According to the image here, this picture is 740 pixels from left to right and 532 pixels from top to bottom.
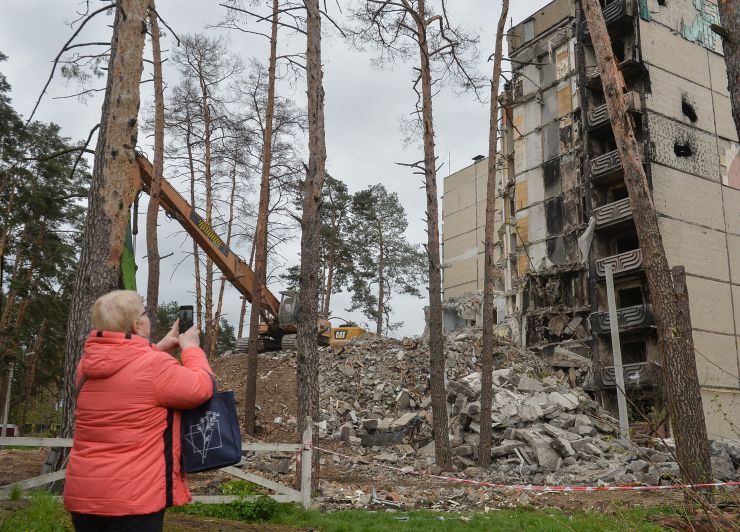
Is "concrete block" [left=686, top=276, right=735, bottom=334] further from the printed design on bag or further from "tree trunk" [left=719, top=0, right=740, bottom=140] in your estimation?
the printed design on bag

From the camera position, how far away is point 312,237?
10766 millimetres

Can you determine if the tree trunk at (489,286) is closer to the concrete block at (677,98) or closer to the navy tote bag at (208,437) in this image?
the navy tote bag at (208,437)

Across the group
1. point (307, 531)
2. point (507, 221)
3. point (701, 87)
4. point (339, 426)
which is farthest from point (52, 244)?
point (701, 87)

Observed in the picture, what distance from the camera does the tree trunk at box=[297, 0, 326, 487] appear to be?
10180 millimetres

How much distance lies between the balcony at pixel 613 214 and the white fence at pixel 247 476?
22.6 m

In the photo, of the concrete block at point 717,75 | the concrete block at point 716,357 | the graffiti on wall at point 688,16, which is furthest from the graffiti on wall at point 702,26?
the concrete block at point 716,357

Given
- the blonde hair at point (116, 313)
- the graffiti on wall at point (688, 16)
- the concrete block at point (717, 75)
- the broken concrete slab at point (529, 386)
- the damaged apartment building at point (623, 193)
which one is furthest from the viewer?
the concrete block at point (717, 75)

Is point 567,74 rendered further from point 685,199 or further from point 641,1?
point 685,199

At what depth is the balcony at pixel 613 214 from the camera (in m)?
27.4

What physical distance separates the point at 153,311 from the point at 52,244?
1537 cm

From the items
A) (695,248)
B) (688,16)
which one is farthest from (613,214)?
(688,16)

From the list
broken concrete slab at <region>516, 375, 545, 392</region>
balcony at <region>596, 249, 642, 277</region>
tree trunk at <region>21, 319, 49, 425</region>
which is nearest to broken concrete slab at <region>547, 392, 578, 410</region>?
broken concrete slab at <region>516, 375, 545, 392</region>

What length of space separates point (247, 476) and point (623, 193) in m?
27.4

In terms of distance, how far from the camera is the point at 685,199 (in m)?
28.8
